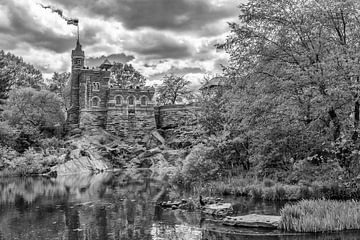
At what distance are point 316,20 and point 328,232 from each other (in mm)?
12146

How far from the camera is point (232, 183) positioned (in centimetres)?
A: 2362

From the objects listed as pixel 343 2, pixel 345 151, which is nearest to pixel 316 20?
pixel 343 2

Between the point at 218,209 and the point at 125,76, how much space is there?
229ft

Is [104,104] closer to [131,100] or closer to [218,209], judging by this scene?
[131,100]

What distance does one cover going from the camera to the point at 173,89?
74.5 metres

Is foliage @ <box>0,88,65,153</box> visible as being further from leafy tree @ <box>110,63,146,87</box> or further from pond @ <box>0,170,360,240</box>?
pond @ <box>0,170,360,240</box>

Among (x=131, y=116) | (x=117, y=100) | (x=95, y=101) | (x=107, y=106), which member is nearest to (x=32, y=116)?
(x=95, y=101)

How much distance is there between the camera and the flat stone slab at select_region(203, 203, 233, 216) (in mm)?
16250

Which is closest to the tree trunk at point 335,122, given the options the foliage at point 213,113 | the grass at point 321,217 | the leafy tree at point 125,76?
the grass at point 321,217

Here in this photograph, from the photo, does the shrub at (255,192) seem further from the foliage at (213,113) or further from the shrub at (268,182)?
the foliage at (213,113)

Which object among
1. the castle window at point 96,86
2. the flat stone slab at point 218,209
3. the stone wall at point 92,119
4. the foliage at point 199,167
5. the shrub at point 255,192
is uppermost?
the castle window at point 96,86

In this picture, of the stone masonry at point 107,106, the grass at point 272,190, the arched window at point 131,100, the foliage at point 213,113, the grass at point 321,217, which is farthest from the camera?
the arched window at point 131,100

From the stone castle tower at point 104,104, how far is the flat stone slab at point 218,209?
43.9 metres

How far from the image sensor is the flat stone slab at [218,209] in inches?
640
